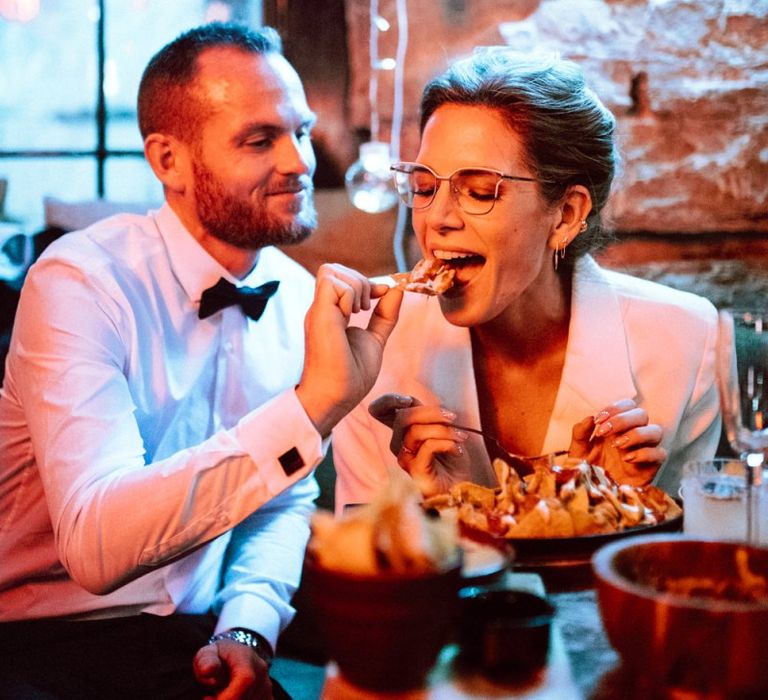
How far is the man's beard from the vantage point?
252 cm

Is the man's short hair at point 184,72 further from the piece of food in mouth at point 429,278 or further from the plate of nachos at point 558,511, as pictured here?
the plate of nachos at point 558,511

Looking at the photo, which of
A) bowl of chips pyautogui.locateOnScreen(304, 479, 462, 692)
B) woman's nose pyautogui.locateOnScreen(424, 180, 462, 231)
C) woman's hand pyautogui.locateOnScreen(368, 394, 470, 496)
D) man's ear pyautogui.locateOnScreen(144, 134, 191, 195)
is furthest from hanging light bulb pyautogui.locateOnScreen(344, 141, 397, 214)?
bowl of chips pyautogui.locateOnScreen(304, 479, 462, 692)

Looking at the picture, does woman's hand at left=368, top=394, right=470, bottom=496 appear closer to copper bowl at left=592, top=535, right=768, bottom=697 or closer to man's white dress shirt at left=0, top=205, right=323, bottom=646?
man's white dress shirt at left=0, top=205, right=323, bottom=646

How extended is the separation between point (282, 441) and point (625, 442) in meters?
0.63

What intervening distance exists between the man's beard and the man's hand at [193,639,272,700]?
1.02 meters

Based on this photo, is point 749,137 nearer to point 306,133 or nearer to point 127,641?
point 306,133

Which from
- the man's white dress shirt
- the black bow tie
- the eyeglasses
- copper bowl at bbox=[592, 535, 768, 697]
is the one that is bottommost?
the man's white dress shirt

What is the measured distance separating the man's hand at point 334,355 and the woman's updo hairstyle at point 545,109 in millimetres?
569

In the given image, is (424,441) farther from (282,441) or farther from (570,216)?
(570,216)

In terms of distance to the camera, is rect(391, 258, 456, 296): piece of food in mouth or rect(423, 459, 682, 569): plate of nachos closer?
rect(423, 459, 682, 569): plate of nachos

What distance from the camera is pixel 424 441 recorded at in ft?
6.00

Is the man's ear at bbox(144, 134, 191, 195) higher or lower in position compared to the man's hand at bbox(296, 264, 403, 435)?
higher

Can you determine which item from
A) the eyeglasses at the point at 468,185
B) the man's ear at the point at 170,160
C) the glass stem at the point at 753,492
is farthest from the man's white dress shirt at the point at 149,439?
the glass stem at the point at 753,492

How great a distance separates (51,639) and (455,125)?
145 centimetres
